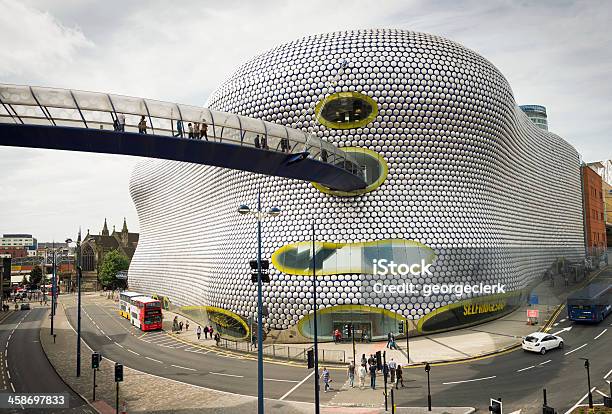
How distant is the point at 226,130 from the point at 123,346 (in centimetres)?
2189

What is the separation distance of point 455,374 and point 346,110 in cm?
2124

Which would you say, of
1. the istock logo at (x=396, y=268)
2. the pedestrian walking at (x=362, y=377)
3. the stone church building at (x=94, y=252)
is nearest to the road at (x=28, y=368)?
the pedestrian walking at (x=362, y=377)

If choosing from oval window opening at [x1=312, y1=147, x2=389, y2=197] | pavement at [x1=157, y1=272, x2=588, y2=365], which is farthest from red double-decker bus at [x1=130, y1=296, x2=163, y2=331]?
oval window opening at [x1=312, y1=147, x2=389, y2=197]

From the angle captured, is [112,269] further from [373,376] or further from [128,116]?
[373,376]

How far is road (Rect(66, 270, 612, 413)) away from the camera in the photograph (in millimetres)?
19427

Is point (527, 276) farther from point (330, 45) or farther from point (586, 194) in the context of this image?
point (586, 194)

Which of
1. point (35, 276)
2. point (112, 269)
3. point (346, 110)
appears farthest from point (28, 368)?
point (35, 276)

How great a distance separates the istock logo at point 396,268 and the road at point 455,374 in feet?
28.4

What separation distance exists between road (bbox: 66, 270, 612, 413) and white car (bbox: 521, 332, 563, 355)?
40 centimetres

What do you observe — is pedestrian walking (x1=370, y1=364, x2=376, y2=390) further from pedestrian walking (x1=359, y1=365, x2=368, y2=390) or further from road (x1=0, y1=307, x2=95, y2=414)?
road (x1=0, y1=307, x2=95, y2=414)

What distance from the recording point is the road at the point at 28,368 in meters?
22.9

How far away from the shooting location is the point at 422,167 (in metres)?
35.9

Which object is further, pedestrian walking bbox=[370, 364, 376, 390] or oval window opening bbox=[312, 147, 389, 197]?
oval window opening bbox=[312, 147, 389, 197]

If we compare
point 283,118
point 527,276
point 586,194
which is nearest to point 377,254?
point 283,118
